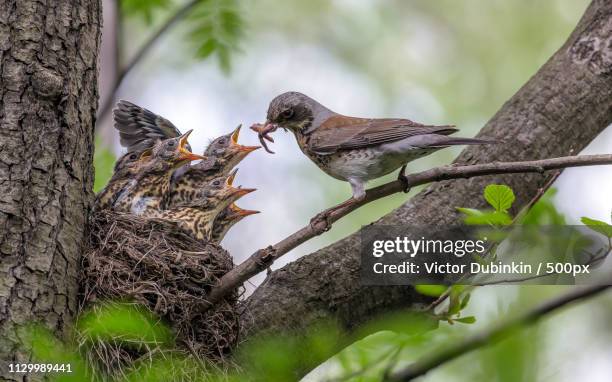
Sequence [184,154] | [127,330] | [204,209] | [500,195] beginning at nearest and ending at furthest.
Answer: [127,330], [500,195], [204,209], [184,154]

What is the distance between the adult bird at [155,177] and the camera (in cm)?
577

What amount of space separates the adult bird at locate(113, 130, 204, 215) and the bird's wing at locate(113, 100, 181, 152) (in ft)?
1.11

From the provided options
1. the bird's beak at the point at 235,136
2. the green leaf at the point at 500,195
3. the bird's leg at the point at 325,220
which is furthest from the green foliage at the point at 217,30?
the green leaf at the point at 500,195

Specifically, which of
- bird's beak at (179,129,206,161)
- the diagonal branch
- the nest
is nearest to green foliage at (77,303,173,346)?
the nest

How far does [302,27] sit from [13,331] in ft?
34.7

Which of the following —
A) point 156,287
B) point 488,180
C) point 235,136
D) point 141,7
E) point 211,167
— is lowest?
point 156,287

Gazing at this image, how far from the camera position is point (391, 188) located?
13.4ft

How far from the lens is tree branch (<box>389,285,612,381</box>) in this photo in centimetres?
206

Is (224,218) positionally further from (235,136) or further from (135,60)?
(135,60)

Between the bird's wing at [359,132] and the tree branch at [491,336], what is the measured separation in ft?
7.20

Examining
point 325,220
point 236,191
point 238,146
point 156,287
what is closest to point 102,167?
point 236,191

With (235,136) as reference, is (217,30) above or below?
above

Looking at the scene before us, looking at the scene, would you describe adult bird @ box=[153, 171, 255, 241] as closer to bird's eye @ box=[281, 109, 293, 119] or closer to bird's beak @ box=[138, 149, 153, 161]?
bird's beak @ box=[138, 149, 153, 161]

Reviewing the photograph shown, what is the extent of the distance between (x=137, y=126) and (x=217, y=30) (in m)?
1.49
